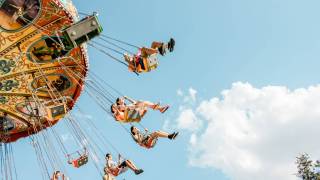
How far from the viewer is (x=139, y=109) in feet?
37.3

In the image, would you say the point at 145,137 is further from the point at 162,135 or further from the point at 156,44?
the point at 156,44

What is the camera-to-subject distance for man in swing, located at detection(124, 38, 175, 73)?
36.3 ft

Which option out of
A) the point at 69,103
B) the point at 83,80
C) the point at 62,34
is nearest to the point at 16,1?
the point at 62,34

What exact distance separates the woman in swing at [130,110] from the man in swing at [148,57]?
867 mm

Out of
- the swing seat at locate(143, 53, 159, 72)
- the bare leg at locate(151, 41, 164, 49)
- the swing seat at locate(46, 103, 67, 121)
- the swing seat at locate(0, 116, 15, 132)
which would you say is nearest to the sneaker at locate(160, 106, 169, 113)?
the swing seat at locate(143, 53, 159, 72)

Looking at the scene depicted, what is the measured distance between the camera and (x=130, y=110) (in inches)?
445

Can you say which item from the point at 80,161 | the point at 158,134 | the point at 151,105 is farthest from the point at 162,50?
the point at 80,161

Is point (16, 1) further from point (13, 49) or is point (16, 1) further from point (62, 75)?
point (62, 75)

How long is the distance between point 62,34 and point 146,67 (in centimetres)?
226

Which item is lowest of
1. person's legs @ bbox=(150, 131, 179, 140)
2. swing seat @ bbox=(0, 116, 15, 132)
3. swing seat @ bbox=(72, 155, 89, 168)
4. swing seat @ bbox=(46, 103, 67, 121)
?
person's legs @ bbox=(150, 131, 179, 140)

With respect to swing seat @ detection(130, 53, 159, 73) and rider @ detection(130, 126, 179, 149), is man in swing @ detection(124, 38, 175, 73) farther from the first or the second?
rider @ detection(130, 126, 179, 149)

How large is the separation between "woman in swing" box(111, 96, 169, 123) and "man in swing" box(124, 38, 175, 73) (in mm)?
867

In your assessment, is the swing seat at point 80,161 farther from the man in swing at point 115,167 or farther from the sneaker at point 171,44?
the sneaker at point 171,44

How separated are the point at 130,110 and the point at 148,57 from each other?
141cm
